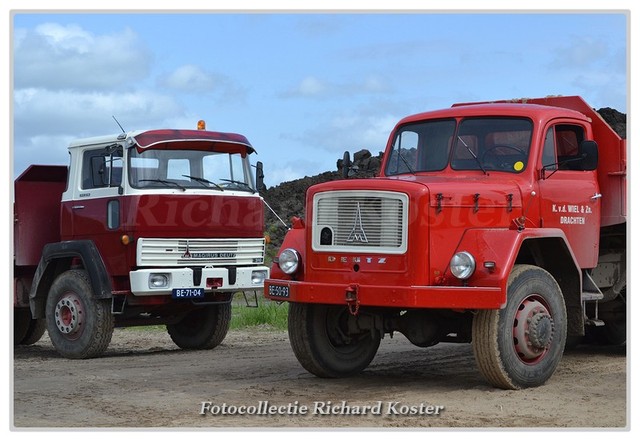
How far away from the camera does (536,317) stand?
1009 cm

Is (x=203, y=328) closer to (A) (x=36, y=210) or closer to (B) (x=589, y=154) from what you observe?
(A) (x=36, y=210)

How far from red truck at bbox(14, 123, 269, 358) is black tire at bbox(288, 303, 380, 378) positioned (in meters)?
3.01

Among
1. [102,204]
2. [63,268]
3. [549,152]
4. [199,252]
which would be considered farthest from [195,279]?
[549,152]

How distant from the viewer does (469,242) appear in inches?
394

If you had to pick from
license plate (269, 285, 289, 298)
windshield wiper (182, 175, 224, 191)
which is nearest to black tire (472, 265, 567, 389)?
license plate (269, 285, 289, 298)

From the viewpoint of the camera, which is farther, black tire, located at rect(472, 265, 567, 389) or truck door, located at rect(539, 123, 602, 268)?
truck door, located at rect(539, 123, 602, 268)

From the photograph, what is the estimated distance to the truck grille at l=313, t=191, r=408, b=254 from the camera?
995 cm

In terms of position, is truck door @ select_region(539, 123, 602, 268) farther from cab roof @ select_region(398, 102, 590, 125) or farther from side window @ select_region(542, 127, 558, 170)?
cab roof @ select_region(398, 102, 590, 125)

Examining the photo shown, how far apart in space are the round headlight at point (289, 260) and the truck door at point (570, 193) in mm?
2585

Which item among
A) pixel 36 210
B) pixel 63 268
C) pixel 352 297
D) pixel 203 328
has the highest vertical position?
pixel 36 210

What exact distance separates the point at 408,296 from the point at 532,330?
1.33m

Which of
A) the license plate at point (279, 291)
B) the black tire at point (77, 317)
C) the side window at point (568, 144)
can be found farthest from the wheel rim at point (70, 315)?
the side window at point (568, 144)

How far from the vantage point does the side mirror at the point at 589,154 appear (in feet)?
35.7

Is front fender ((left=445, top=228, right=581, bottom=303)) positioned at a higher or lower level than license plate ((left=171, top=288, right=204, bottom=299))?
higher
